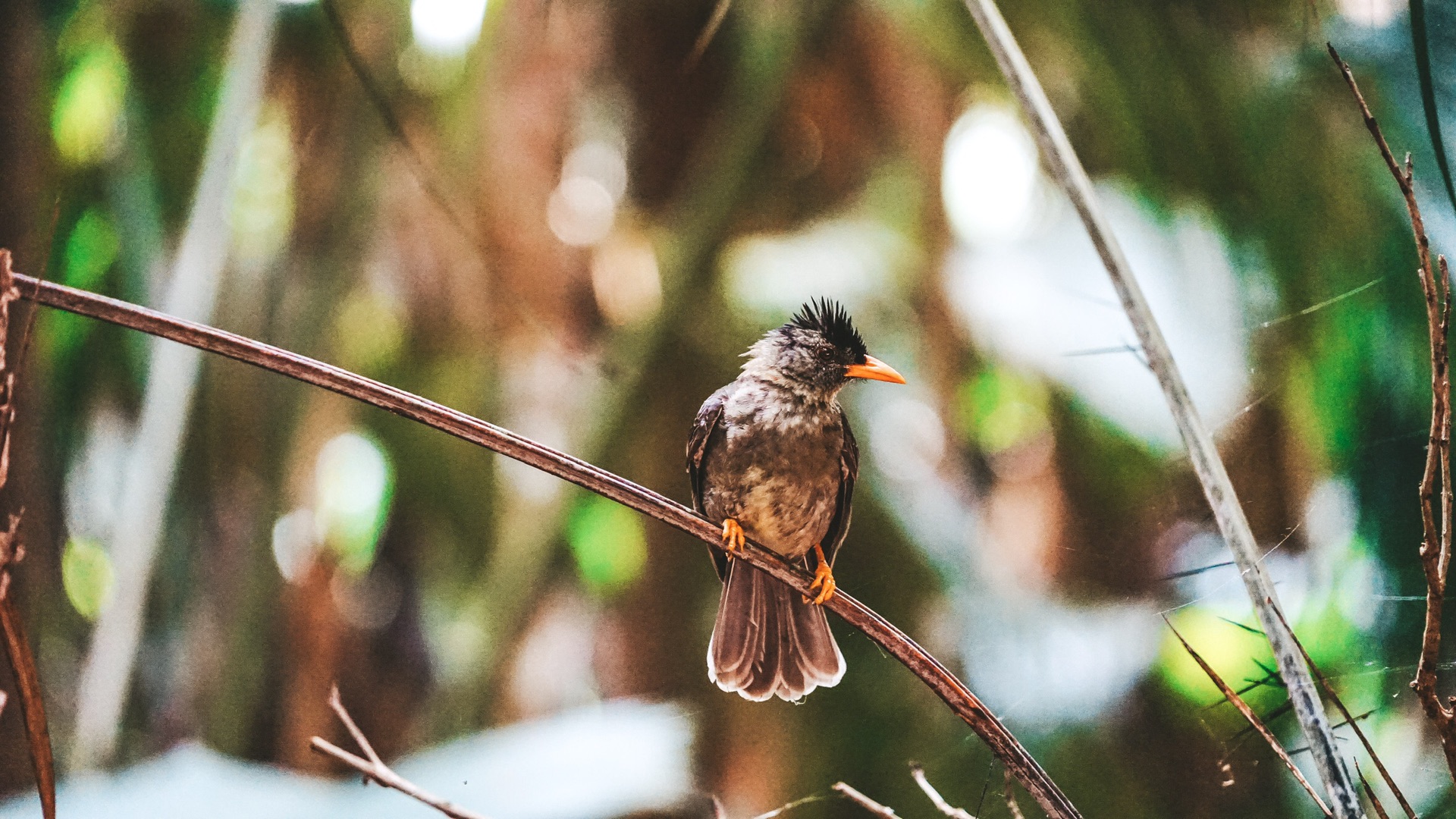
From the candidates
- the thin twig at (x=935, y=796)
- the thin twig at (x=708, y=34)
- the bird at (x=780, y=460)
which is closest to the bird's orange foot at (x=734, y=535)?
the bird at (x=780, y=460)

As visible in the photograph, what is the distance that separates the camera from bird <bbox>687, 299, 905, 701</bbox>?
1.44 meters

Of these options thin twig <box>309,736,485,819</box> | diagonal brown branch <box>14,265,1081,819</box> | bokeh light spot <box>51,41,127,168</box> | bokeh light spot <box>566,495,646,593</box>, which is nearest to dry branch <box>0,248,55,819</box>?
diagonal brown branch <box>14,265,1081,819</box>

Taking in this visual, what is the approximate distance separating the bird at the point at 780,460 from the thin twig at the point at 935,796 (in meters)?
0.25

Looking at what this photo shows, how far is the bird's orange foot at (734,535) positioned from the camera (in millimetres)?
1302

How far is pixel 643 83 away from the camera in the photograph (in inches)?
71.0

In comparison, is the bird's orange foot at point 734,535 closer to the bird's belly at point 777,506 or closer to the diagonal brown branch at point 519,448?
the bird's belly at point 777,506

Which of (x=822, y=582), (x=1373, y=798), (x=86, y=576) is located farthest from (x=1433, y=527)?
(x=86, y=576)

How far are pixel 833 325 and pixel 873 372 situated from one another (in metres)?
0.09

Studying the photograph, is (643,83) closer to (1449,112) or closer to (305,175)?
(305,175)

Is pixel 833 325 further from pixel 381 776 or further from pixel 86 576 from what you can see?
pixel 86 576

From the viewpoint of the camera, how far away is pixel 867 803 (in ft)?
3.52

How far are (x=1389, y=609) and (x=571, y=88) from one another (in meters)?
1.48

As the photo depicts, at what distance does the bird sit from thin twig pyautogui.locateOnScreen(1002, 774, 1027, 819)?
0.35 meters

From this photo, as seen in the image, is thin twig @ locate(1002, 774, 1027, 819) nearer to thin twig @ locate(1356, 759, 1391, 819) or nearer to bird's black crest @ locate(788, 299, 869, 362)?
thin twig @ locate(1356, 759, 1391, 819)
